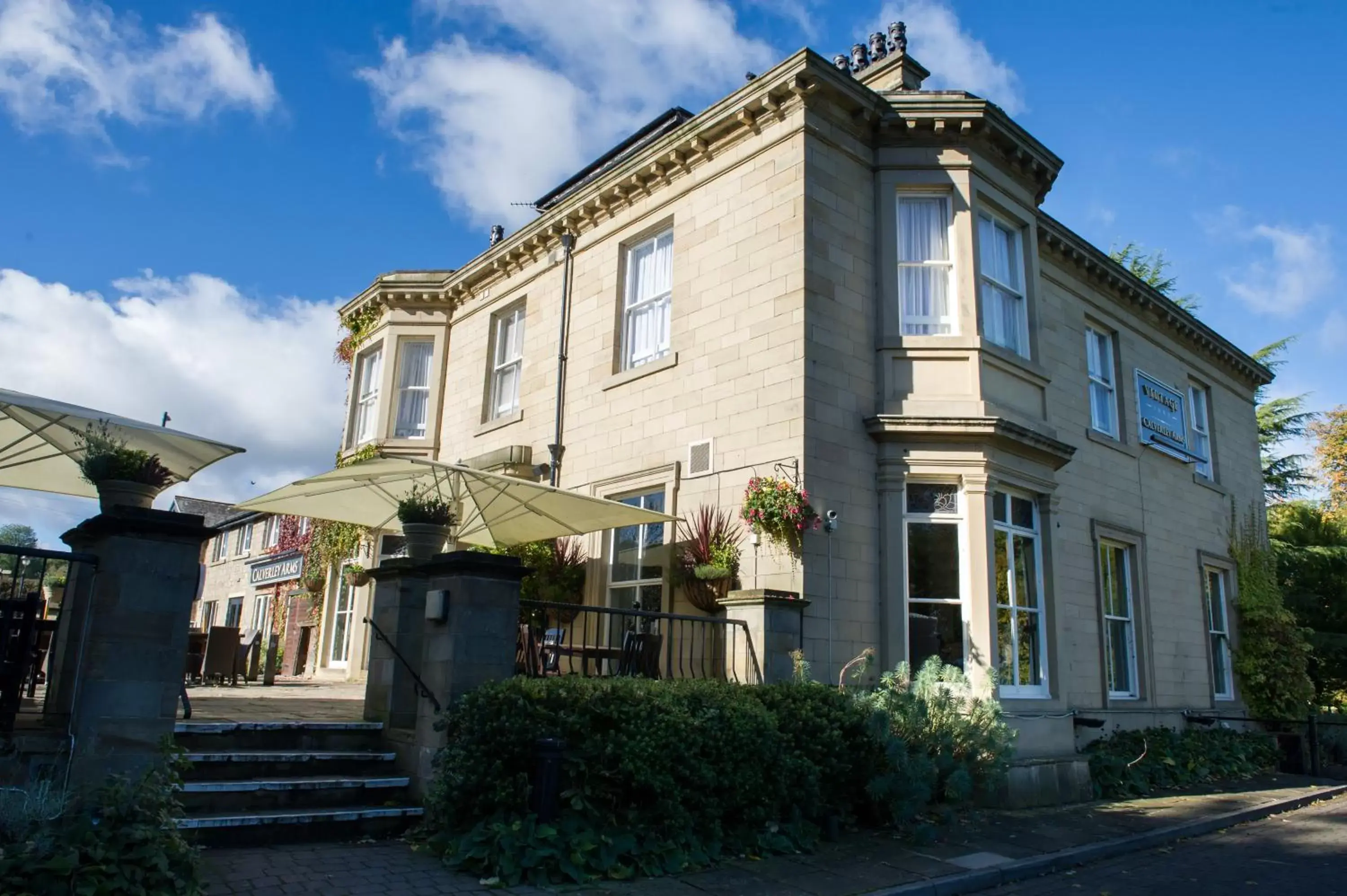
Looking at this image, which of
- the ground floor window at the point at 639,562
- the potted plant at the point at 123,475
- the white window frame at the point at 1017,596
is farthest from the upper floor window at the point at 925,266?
the potted plant at the point at 123,475

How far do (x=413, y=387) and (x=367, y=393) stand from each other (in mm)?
1569

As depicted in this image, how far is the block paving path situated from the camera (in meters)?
5.76

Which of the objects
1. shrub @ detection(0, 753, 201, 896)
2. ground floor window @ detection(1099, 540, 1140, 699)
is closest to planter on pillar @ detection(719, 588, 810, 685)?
shrub @ detection(0, 753, 201, 896)

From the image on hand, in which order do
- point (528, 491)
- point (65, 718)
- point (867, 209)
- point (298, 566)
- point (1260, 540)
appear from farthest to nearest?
point (298, 566), point (1260, 540), point (867, 209), point (528, 491), point (65, 718)

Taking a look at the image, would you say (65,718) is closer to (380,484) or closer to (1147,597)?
(380,484)

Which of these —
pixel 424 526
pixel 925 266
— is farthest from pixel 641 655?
pixel 925 266

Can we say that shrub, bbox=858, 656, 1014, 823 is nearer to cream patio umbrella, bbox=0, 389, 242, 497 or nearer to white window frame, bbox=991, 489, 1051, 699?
white window frame, bbox=991, 489, 1051, 699

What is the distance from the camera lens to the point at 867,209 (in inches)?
459

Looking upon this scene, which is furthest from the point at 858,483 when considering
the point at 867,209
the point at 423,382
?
the point at 423,382

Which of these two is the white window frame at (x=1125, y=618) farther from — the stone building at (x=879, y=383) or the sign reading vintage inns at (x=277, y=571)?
the sign reading vintage inns at (x=277, y=571)

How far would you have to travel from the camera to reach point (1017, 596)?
11.5m

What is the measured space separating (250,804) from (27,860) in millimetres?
2091

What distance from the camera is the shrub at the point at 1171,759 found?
37.0ft

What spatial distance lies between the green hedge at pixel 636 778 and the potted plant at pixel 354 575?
8.62m
